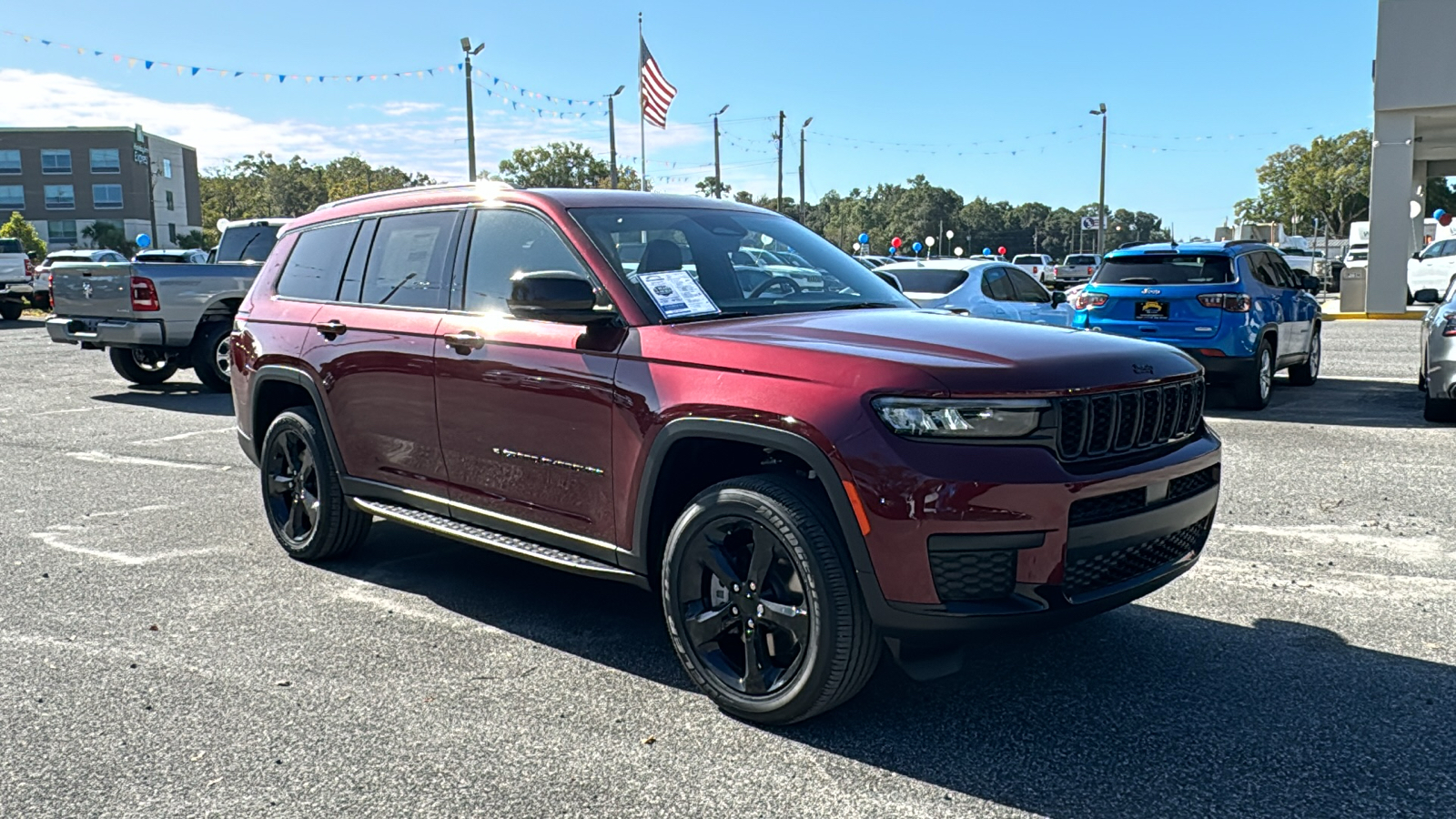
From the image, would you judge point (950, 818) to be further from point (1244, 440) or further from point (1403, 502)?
point (1244, 440)

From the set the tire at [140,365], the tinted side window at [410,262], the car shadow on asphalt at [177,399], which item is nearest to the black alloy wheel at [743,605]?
the tinted side window at [410,262]

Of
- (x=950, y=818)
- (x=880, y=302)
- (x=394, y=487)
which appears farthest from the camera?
(x=394, y=487)

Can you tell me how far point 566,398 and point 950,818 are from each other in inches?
76.9

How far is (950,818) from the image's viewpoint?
3.12 metres

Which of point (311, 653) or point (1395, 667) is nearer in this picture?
point (1395, 667)

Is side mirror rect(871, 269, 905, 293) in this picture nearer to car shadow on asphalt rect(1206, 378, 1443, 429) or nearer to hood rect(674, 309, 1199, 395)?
hood rect(674, 309, 1199, 395)

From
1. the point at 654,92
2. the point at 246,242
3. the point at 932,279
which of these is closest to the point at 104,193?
the point at 654,92

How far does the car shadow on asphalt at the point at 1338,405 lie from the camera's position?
10.2 meters

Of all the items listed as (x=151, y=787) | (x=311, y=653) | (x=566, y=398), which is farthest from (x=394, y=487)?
(x=151, y=787)

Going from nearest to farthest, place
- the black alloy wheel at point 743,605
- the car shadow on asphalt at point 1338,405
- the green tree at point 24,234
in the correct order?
the black alloy wheel at point 743,605
the car shadow on asphalt at point 1338,405
the green tree at point 24,234

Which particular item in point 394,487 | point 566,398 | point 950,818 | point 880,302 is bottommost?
point 950,818

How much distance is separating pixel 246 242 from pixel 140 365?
87.6 inches

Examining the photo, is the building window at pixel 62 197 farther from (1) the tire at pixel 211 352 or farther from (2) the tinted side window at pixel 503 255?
(2) the tinted side window at pixel 503 255

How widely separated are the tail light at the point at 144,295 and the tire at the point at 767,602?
10.7 metres
